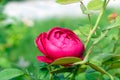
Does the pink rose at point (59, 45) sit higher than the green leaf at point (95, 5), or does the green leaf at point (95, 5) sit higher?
the green leaf at point (95, 5)

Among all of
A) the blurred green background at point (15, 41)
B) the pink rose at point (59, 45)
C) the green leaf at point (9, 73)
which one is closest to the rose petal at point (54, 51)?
the pink rose at point (59, 45)

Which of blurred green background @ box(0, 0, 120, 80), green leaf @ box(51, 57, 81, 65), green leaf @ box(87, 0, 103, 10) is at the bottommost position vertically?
blurred green background @ box(0, 0, 120, 80)

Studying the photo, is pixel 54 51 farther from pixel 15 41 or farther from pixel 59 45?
pixel 15 41

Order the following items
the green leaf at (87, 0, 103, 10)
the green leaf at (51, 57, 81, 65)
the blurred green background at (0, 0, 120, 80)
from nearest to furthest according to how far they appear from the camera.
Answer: the green leaf at (51, 57, 81, 65), the green leaf at (87, 0, 103, 10), the blurred green background at (0, 0, 120, 80)

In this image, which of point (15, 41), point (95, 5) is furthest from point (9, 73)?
point (15, 41)

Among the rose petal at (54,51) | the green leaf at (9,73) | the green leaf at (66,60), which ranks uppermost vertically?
the rose petal at (54,51)

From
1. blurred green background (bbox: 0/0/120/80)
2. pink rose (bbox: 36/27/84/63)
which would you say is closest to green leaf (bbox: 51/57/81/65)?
pink rose (bbox: 36/27/84/63)

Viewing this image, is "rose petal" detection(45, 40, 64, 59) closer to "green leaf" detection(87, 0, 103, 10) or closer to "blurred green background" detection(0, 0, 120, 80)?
"green leaf" detection(87, 0, 103, 10)

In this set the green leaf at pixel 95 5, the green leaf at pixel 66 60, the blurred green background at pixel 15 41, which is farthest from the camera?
the blurred green background at pixel 15 41

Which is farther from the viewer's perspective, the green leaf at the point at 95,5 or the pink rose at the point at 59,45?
the green leaf at the point at 95,5

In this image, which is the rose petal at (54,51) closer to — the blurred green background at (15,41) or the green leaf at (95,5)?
the green leaf at (95,5)
